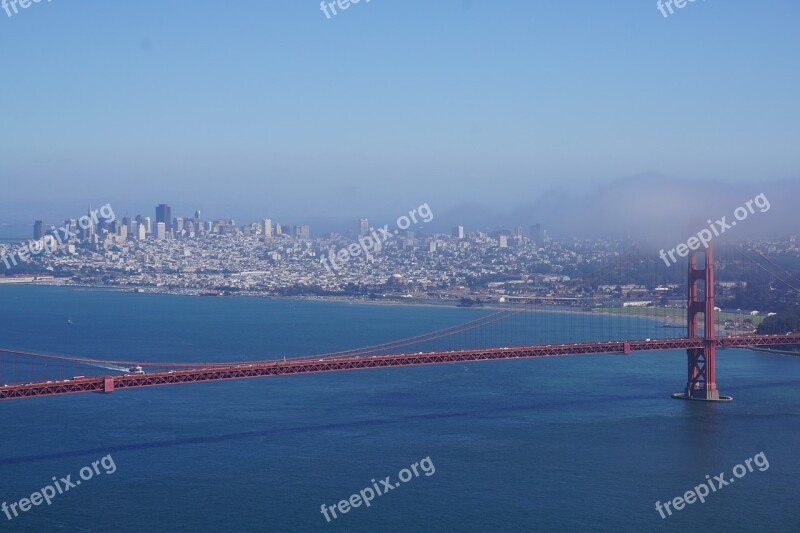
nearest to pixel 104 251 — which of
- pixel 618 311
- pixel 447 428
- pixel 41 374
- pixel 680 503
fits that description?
pixel 618 311

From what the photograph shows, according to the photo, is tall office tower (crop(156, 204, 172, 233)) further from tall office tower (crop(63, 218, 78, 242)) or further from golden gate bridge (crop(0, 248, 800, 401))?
golden gate bridge (crop(0, 248, 800, 401))

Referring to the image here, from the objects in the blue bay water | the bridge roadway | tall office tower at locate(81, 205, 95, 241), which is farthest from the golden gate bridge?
tall office tower at locate(81, 205, 95, 241)

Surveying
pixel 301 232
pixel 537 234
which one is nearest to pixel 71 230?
pixel 301 232

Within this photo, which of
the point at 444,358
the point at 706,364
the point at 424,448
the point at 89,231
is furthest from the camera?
the point at 89,231

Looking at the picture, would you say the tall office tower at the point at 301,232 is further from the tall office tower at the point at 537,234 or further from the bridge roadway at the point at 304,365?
the bridge roadway at the point at 304,365

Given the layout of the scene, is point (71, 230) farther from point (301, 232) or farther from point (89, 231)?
point (301, 232)

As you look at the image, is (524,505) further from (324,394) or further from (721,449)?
(324,394)

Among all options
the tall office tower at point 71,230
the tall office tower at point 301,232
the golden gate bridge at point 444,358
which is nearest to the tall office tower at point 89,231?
the tall office tower at point 71,230
